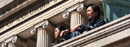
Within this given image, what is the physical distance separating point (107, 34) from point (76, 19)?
23.5 metres

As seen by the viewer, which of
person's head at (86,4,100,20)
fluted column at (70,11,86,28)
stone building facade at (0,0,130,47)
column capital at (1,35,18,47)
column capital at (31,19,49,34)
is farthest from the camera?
column capital at (1,35,18,47)

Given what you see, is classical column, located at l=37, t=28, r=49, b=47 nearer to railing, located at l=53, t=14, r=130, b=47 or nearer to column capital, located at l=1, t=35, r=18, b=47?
column capital, located at l=1, t=35, r=18, b=47

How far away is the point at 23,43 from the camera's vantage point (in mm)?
38219

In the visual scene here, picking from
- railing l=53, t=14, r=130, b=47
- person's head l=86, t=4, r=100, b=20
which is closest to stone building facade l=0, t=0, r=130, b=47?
person's head l=86, t=4, r=100, b=20

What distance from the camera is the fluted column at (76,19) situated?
3309cm

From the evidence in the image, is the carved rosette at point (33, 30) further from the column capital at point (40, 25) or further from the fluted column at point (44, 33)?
the fluted column at point (44, 33)

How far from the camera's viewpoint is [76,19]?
33.5 meters

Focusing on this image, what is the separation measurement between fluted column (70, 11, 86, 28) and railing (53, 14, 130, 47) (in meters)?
22.7

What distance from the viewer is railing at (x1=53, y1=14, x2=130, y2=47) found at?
9750 millimetres

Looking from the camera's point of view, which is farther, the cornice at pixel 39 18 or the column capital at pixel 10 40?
the column capital at pixel 10 40

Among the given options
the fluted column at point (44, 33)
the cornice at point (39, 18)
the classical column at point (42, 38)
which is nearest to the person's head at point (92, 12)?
the cornice at point (39, 18)

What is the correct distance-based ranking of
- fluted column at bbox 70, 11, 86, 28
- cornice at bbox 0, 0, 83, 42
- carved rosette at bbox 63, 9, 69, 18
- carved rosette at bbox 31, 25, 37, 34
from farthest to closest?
carved rosette at bbox 31, 25, 37, 34
cornice at bbox 0, 0, 83, 42
carved rosette at bbox 63, 9, 69, 18
fluted column at bbox 70, 11, 86, 28

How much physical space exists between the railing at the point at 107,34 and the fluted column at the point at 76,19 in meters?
22.7

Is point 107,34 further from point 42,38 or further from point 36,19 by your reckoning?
point 36,19
